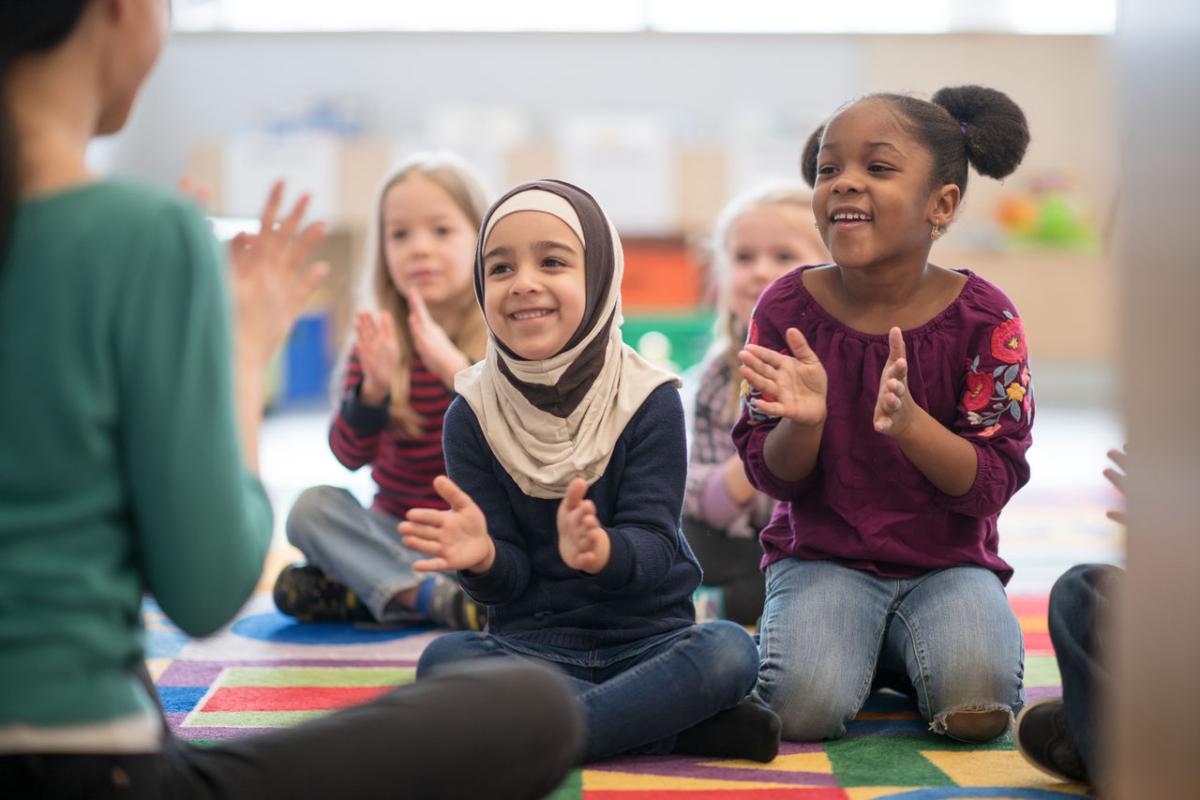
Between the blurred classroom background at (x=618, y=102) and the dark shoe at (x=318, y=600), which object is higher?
the blurred classroom background at (x=618, y=102)

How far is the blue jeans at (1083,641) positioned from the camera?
3.54 feet

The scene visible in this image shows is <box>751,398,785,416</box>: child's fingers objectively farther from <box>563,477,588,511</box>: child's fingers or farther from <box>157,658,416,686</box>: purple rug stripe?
<box>157,658,416,686</box>: purple rug stripe

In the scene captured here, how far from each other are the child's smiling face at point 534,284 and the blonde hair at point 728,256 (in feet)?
2.12

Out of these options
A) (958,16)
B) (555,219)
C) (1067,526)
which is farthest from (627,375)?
(958,16)

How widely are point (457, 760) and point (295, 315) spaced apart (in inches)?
13.8

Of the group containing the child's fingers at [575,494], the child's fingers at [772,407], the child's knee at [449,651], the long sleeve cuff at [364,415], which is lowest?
the child's knee at [449,651]

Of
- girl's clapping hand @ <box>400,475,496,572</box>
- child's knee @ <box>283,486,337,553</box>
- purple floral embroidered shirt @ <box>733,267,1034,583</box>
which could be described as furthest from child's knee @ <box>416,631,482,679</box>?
child's knee @ <box>283,486,337,553</box>

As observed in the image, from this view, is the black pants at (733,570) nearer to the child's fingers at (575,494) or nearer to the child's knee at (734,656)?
the child's knee at (734,656)

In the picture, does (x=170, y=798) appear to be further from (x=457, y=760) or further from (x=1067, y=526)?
(x=1067, y=526)

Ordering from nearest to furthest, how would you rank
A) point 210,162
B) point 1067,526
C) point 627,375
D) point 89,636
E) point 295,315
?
point 89,636
point 295,315
point 627,375
point 1067,526
point 210,162

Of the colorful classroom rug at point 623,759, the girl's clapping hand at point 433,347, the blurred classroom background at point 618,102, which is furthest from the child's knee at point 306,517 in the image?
the blurred classroom background at point 618,102

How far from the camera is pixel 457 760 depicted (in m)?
0.88

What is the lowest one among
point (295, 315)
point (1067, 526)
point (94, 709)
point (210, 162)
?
point (1067, 526)

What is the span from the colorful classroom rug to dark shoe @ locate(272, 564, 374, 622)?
24mm
